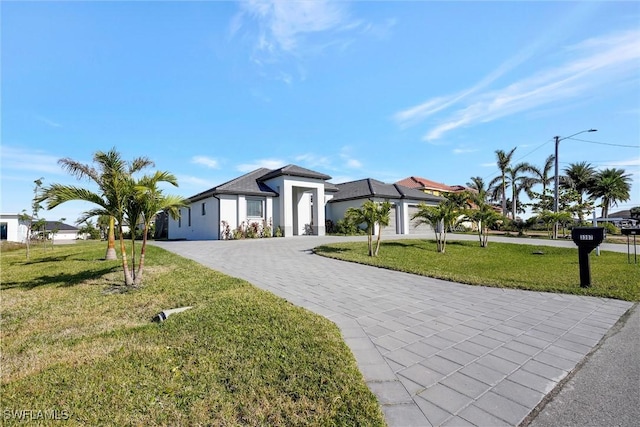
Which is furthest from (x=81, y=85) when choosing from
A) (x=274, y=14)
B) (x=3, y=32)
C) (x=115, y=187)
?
(x=274, y=14)

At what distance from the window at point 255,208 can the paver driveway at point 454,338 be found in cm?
1411

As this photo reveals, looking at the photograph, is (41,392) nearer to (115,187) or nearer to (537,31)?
(115,187)

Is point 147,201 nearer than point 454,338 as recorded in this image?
No

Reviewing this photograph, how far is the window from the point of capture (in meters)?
20.9

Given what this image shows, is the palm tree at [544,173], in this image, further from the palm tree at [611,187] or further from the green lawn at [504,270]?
the green lawn at [504,270]

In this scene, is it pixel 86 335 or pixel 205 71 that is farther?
pixel 205 71

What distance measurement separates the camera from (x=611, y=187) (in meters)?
35.2

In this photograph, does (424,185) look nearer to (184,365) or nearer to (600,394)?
(600,394)

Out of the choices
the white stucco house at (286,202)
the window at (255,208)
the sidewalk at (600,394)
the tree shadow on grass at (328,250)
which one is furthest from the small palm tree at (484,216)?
the window at (255,208)

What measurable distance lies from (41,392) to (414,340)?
377cm

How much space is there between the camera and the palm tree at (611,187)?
3525 centimetres

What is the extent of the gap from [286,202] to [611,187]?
4107cm

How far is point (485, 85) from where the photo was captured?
37.6ft

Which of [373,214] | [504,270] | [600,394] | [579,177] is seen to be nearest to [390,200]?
[373,214]
